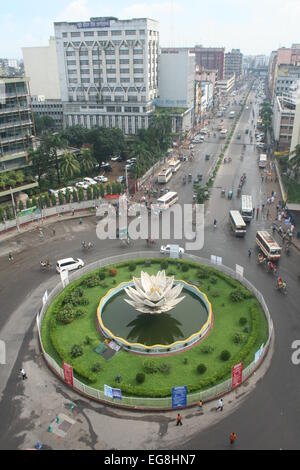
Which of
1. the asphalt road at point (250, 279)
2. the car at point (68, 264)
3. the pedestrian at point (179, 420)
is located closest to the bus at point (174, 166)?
the asphalt road at point (250, 279)

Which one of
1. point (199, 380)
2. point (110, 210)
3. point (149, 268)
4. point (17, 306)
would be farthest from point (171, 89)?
point (199, 380)

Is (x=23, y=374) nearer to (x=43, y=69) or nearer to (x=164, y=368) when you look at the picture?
(x=164, y=368)

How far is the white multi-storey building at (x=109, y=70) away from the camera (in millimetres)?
112188

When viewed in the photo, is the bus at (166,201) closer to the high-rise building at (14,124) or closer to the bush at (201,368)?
the high-rise building at (14,124)

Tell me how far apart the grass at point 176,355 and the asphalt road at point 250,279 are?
2.32m

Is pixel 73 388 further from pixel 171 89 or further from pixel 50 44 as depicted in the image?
pixel 50 44

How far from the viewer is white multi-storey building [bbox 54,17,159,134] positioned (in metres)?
112

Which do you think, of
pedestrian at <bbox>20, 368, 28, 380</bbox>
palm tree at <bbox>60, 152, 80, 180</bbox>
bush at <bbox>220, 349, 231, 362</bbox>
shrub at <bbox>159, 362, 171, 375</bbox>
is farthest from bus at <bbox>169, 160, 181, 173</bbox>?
pedestrian at <bbox>20, 368, 28, 380</bbox>

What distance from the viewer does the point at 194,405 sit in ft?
91.4

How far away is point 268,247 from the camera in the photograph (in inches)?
1884

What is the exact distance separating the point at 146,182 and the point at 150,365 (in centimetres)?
5662

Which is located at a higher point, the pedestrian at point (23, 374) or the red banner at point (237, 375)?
the red banner at point (237, 375)

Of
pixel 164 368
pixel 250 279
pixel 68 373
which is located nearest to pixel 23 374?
pixel 68 373

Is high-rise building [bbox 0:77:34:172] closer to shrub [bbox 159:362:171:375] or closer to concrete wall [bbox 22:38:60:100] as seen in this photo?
shrub [bbox 159:362:171:375]
